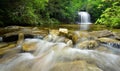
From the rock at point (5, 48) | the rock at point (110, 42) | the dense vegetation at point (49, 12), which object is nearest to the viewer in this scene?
the rock at point (5, 48)

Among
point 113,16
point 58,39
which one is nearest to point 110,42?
point 58,39

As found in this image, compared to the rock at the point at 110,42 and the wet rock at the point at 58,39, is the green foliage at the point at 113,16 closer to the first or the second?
the rock at the point at 110,42

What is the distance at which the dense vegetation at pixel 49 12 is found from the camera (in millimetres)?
12672

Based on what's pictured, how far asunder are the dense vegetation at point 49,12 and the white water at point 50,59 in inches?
240

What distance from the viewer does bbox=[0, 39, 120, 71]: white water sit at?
5.54 m

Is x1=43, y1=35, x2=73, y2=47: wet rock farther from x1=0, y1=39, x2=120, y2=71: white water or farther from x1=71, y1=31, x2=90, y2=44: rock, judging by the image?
x1=0, y1=39, x2=120, y2=71: white water

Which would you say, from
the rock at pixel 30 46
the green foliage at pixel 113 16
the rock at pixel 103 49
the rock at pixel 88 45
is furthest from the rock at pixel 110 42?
the green foliage at pixel 113 16

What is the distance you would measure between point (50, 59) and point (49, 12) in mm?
16192

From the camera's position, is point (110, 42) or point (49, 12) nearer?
point (110, 42)

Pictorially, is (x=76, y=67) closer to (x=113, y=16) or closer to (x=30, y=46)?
(x=30, y=46)

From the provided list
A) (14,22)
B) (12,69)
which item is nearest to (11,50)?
(12,69)

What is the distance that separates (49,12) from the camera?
21.8 metres

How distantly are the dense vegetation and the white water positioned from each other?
6096 millimetres

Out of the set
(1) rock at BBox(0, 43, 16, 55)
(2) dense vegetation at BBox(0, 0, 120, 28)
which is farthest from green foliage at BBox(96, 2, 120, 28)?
(1) rock at BBox(0, 43, 16, 55)
